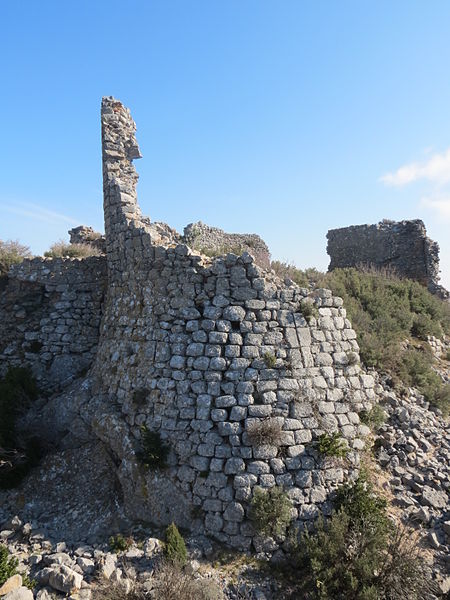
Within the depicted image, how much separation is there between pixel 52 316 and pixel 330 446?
7047 millimetres

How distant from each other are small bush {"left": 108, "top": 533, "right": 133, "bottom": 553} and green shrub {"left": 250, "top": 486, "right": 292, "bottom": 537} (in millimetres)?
1904

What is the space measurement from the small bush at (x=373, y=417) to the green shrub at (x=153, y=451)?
361 cm

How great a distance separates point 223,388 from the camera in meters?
7.00

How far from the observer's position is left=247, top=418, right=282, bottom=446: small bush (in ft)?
22.0

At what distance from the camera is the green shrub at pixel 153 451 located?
690 centimetres

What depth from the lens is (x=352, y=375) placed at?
7.79 meters

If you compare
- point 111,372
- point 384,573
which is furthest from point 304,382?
point 111,372

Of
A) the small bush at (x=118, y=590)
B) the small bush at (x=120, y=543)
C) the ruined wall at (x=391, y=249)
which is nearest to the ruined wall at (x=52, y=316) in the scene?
the small bush at (x=120, y=543)

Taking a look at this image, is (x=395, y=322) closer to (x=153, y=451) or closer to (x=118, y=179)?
(x=153, y=451)

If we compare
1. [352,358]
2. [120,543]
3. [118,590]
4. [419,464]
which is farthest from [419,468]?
[118,590]

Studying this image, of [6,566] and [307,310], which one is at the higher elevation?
[307,310]

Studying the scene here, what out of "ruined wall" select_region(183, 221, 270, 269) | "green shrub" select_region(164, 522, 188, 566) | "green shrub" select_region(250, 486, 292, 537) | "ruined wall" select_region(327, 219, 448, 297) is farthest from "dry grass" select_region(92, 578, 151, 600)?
"ruined wall" select_region(327, 219, 448, 297)

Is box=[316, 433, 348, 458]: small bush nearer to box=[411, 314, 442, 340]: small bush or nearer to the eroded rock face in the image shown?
box=[411, 314, 442, 340]: small bush

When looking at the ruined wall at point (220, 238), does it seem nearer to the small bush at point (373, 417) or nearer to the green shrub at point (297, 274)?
the green shrub at point (297, 274)
